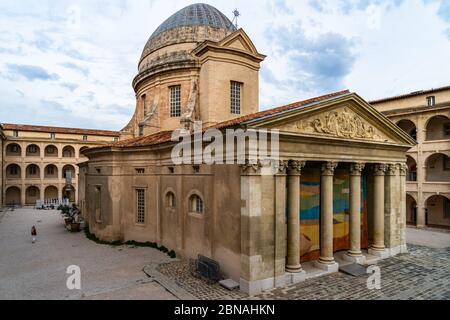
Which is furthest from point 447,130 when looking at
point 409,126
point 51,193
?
point 51,193

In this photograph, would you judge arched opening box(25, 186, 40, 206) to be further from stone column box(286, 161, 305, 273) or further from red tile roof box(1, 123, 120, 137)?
stone column box(286, 161, 305, 273)

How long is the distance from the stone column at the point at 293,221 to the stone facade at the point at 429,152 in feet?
76.8

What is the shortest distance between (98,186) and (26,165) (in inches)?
1410

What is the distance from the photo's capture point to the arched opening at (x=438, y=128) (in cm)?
2869

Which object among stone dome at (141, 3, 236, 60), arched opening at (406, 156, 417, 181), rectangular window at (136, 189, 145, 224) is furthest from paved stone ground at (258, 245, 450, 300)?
stone dome at (141, 3, 236, 60)

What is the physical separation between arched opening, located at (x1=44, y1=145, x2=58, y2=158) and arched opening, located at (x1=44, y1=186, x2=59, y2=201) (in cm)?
606

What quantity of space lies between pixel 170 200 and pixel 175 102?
8.41 metres

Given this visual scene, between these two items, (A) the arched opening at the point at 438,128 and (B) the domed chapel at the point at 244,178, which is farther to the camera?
(A) the arched opening at the point at 438,128

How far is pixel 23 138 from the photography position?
153 feet

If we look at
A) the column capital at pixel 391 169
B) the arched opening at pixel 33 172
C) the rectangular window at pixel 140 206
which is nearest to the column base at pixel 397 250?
the column capital at pixel 391 169

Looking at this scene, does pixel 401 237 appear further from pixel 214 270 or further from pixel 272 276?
pixel 214 270

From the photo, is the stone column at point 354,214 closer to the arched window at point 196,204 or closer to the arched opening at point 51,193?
the arched window at point 196,204

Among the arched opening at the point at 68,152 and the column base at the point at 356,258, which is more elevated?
the arched opening at the point at 68,152
